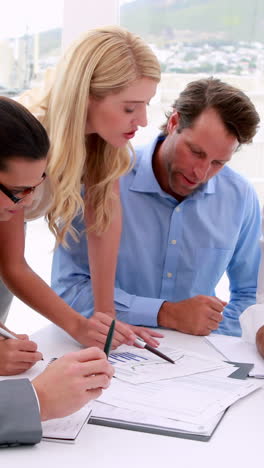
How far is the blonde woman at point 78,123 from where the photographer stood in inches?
73.6

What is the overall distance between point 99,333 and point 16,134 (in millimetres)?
589

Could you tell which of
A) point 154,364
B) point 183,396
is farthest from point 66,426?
point 154,364

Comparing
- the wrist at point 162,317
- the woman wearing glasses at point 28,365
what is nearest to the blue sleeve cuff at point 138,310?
the wrist at point 162,317

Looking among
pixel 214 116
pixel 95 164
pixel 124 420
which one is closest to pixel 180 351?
pixel 124 420

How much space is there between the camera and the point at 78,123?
75.1 inches

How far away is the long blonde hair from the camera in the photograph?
1.91 metres

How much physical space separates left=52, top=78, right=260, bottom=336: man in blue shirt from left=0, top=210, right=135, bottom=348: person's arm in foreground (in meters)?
0.32

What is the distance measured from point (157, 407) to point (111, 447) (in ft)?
0.62

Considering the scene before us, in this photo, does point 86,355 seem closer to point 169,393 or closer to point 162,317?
point 169,393

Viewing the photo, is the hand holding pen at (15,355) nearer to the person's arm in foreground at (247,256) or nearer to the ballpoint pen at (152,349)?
the ballpoint pen at (152,349)

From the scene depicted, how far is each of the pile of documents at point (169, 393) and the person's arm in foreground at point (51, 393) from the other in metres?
0.07

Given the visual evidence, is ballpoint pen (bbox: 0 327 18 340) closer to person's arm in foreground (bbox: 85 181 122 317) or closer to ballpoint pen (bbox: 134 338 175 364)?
ballpoint pen (bbox: 134 338 175 364)

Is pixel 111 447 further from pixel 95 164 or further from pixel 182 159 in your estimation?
pixel 182 159

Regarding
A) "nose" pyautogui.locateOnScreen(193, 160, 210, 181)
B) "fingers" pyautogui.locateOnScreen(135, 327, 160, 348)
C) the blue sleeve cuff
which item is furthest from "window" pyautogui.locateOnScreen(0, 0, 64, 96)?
"fingers" pyautogui.locateOnScreen(135, 327, 160, 348)
